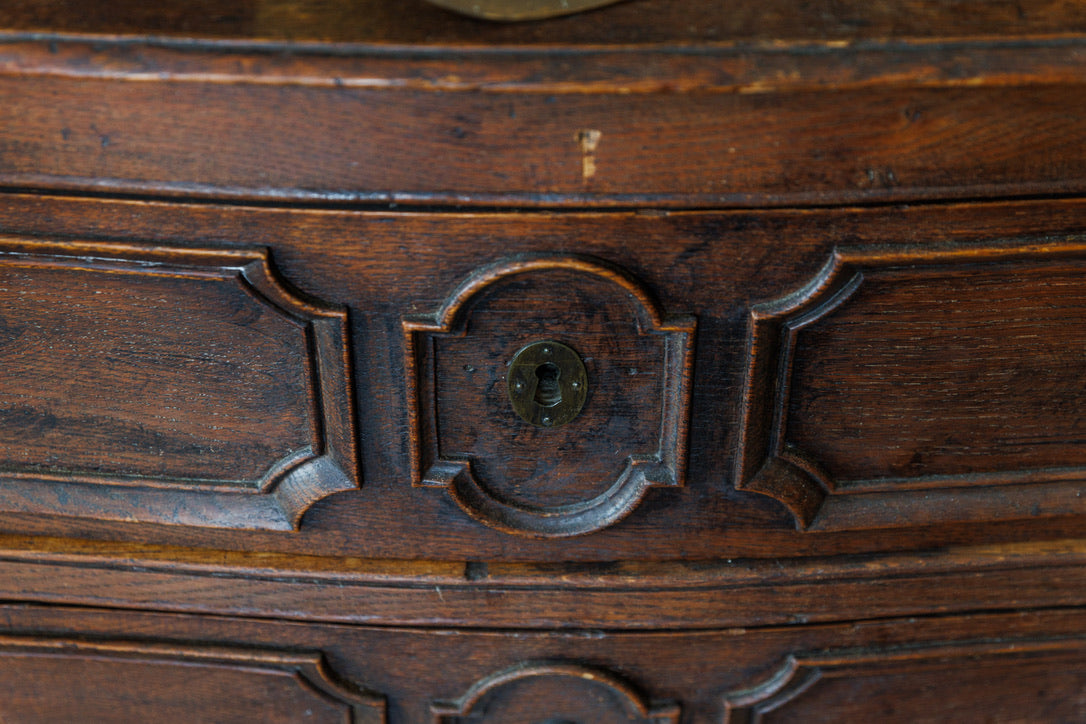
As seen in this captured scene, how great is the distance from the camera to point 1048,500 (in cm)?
51

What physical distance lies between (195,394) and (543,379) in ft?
0.59

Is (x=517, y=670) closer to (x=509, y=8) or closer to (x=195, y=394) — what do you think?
(x=195, y=394)

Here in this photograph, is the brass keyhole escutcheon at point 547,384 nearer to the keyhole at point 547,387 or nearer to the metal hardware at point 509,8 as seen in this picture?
the keyhole at point 547,387

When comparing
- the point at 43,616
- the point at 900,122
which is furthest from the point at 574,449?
Result: the point at 43,616

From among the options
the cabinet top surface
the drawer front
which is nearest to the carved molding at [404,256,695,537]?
the drawer front

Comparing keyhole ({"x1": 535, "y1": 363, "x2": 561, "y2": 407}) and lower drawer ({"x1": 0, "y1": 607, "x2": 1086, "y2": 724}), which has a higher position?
keyhole ({"x1": 535, "y1": 363, "x2": 561, "y2": 407})

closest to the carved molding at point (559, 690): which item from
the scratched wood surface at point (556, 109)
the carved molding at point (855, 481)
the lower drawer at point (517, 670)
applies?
the lower drawer at point (517, 670)

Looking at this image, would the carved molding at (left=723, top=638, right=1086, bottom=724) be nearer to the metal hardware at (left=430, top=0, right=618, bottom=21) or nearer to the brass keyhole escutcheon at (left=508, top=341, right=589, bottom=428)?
the brass keyhole escutcheon at (left=508, top=341, right=589, bottom=428)

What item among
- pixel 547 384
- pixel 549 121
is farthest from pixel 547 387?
pixel 549 121

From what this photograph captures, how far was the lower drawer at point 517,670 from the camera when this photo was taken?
531mm

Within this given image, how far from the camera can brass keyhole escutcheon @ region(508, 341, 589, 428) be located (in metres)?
0.44

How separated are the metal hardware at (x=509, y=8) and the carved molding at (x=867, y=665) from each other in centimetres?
39

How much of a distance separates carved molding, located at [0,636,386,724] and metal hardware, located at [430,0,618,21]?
0.37 meters

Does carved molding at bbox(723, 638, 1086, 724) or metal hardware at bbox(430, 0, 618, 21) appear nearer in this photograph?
metal hardware at bbox(430, 0, 618, 21)
